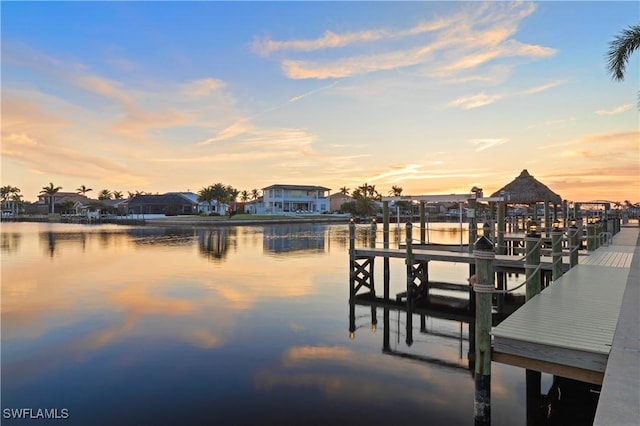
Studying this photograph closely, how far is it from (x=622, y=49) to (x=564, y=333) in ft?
41.4

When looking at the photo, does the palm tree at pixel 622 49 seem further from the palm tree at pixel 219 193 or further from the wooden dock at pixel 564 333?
the palm tree at pixel 219 193

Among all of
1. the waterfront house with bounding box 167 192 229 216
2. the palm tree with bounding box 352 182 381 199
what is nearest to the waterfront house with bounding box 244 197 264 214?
the waterfront house with bounding box 167 192 229 216

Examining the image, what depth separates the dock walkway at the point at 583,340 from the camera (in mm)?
3707

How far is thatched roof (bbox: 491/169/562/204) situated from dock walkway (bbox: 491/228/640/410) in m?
17.3

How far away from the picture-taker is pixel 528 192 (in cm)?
2370

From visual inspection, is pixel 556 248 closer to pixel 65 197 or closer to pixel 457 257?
pixel 457 257

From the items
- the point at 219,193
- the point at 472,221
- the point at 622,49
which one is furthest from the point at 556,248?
the point at 219,193

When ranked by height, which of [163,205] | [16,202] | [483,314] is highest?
[16,202]

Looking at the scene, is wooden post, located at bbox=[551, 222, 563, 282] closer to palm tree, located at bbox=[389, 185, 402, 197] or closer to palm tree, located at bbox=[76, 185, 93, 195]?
palm tree, located at bbox=[389, 185, 402, 197]

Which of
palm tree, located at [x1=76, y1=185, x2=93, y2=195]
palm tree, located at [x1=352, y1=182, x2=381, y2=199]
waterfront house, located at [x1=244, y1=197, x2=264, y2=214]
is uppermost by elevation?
palm tree, located at [x1=76, y1=185, x2=93, y2=195]

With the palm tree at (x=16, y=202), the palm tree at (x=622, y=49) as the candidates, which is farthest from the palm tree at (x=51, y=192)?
the palm tree at (x=622, y=49)

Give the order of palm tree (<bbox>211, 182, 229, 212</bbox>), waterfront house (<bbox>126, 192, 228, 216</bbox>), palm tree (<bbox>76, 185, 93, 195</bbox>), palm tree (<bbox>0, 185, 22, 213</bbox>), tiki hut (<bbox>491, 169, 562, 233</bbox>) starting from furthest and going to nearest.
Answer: palm tree (<bbox>76, 185, 93, 195</bbox>) < palm tree (<bbox>0, 185, 22, 213</bbox>) < waterfront house (<bbox>126, 192, 228, 216</bbox>) < palm tree (<bbox>211, 182, 229, 212</bbox>) < tiki hut (<bbox>491, 169, 562, 233</bbox>)

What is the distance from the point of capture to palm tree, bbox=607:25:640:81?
42.9ft

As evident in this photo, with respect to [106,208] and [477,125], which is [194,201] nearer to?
[106,208]
